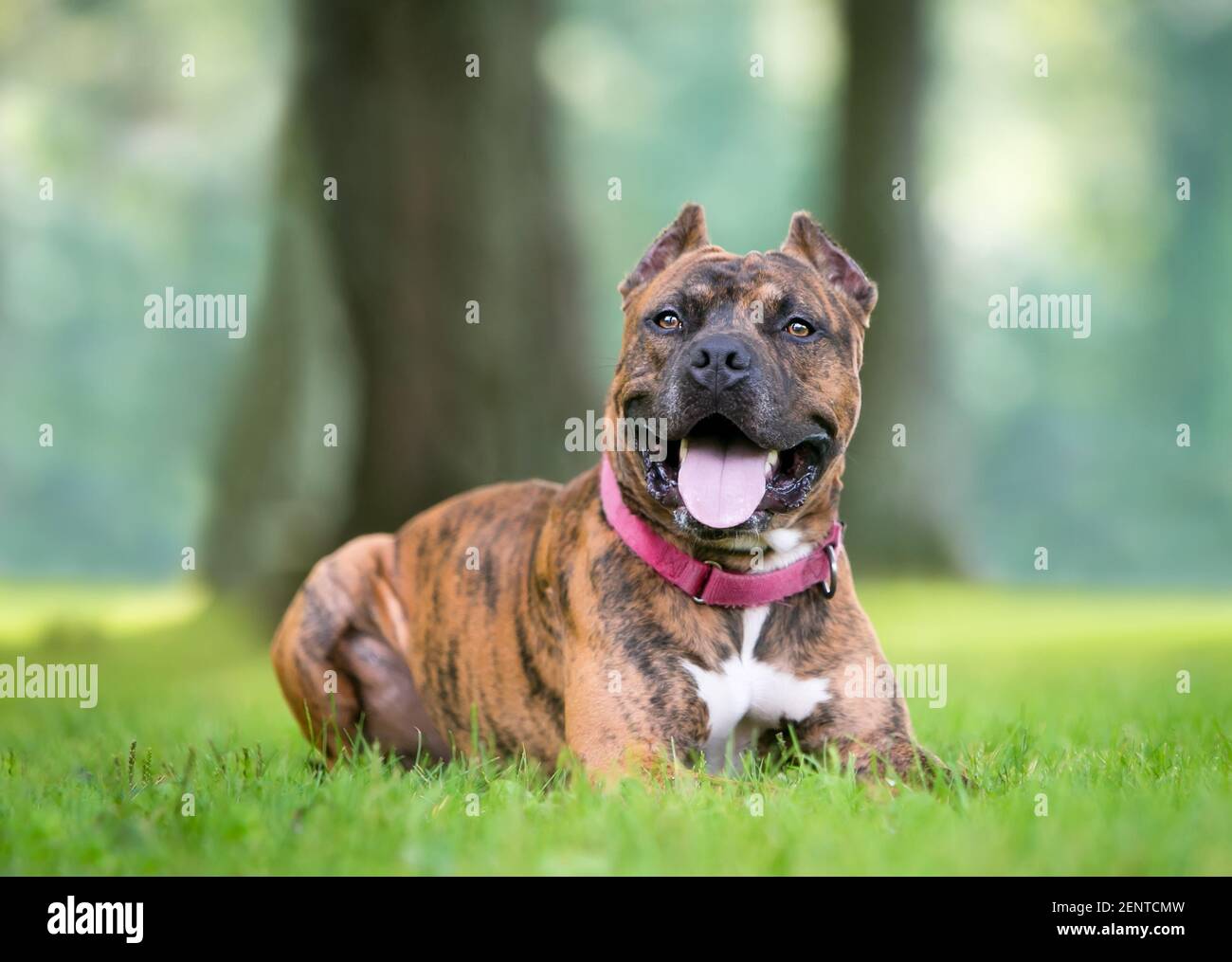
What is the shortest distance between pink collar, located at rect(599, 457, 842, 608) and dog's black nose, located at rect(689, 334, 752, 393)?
537 millimetres

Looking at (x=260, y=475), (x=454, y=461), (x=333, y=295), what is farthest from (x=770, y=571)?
(x=260, y=475)

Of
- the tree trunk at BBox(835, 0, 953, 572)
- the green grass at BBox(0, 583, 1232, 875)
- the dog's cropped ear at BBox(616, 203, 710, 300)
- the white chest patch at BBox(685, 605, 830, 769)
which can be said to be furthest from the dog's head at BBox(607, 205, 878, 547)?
the tree trunk at BBox(835, 0, 953, 572)

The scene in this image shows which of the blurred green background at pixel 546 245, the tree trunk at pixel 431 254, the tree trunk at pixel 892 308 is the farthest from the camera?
the tree trunk at pixel 892 308

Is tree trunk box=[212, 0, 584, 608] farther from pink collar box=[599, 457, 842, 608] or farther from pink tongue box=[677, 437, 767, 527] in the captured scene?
pink tongue box=[677, 437, 767, 527]

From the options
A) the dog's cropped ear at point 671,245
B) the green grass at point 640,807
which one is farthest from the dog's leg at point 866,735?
the dog's cropped ear at point 671,245

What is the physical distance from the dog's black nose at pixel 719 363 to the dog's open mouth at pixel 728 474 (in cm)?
13

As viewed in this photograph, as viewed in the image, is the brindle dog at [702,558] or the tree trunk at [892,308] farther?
the tree trunk at [892,308]

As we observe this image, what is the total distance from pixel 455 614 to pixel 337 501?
450 cm

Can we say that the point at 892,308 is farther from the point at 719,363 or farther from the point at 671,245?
the point at 719,363

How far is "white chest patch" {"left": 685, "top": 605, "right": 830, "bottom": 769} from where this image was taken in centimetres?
414

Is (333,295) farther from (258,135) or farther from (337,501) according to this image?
(258,135)

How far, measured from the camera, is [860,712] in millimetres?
4184

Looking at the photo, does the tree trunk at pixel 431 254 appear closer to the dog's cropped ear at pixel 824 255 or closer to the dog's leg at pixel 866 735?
the dog's cropped ear at pixel 824 255

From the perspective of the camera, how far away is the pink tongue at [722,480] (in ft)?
13.1
